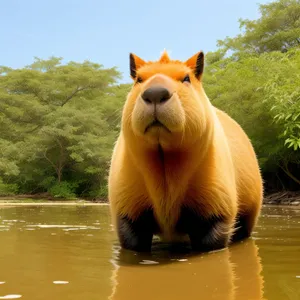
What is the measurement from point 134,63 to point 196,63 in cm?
45

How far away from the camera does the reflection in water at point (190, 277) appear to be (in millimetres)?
1883

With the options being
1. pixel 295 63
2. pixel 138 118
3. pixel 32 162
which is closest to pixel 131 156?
pixel 138 118

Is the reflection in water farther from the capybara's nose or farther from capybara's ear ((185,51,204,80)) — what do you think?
capybara's ear ((185,51,204,80))

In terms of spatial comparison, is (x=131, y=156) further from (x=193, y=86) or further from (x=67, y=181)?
(x=67, y=181)

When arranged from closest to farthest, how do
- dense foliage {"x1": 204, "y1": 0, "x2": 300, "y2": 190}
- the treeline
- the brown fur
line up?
the brown fur, dense foliage {"x1": 204, "y1": 0, "x2": 300, "y2": 190}, the treeline

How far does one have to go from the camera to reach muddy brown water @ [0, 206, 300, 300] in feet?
6.25

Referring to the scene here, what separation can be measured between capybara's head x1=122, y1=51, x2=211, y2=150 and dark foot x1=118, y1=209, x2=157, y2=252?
2.25 feet

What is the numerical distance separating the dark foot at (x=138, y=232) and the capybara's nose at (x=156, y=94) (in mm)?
956

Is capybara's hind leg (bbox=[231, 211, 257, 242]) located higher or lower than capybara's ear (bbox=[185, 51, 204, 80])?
lower

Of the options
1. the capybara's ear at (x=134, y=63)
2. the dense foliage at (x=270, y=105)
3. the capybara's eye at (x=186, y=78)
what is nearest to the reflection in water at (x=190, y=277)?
the capybara's eye at (x=186, y=78)

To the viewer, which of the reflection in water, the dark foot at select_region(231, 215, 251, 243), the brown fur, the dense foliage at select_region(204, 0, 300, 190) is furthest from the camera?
the dense foliage at select_region(204, 0, 300, 190)

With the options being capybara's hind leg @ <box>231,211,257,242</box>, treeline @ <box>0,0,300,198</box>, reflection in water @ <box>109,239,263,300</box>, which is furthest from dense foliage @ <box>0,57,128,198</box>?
reflection in water @ <box>109,239,263,300</box>

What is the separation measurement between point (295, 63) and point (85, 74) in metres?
14.5

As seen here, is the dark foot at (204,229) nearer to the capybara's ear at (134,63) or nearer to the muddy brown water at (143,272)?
the muddy brown water at (143,272)
